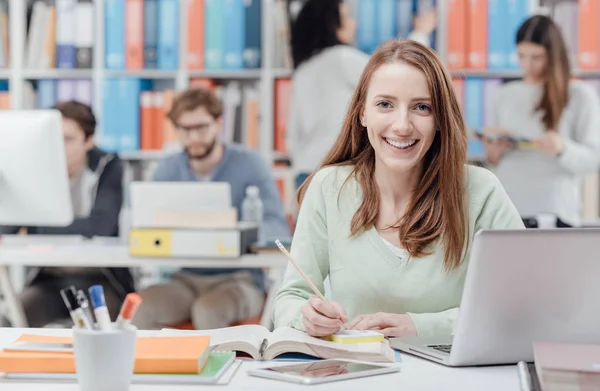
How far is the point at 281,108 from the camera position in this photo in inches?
153

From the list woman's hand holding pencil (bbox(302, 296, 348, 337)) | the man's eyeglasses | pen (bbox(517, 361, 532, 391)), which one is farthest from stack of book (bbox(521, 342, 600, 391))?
the man's eyeglasses

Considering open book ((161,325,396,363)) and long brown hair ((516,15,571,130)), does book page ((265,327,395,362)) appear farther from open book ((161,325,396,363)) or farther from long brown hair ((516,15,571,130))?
long brown hair ((516,15,571,130))

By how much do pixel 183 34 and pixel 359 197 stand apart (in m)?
2.36

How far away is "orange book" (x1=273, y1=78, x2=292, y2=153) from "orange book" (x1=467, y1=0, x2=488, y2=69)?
2.71 feet

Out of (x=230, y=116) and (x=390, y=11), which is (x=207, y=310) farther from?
(x=390, y=11)

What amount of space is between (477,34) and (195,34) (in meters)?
1.27

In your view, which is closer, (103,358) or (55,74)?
(103,358)

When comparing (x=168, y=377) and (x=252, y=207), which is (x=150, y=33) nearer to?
(x=252, y=207)

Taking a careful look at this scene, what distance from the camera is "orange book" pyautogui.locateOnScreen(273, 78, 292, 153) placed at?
152 inches

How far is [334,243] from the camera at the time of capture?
1690 mm

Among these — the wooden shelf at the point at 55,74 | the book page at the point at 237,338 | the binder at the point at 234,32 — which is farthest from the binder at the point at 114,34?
the book page at the point at 237,338

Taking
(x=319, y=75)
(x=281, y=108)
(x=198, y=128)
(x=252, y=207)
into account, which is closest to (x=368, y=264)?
(x=252, y=207)

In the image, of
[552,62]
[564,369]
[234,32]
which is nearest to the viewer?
[564,369]

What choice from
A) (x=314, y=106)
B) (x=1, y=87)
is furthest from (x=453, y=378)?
(x=1, y=87)
